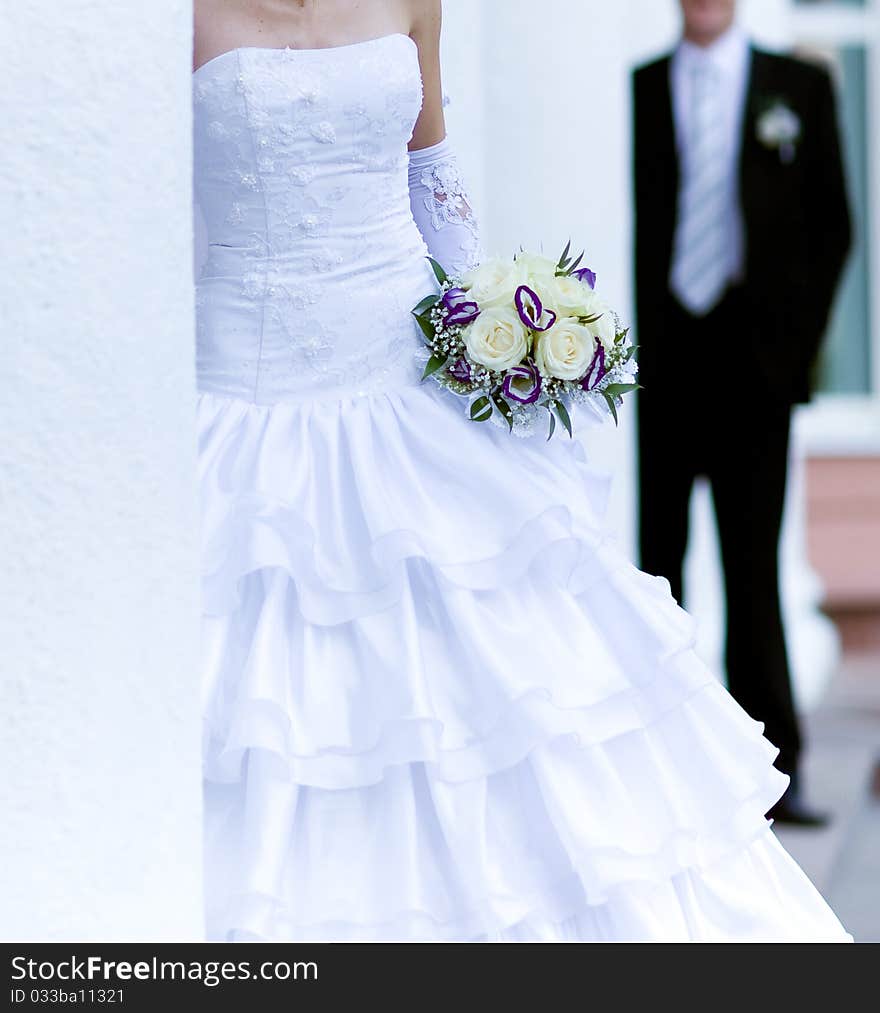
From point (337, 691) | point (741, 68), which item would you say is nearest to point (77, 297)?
point (337, 691)

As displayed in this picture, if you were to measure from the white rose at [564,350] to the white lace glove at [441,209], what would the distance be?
10.9 inches

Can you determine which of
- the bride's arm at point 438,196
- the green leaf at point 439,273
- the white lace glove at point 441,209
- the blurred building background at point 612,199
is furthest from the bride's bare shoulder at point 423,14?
the blurred building background at point 612,199

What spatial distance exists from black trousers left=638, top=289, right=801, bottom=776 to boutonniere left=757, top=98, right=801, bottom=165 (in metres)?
0.43

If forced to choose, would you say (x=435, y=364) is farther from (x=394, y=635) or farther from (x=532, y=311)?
(x=394, y=635)

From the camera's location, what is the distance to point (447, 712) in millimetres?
2264

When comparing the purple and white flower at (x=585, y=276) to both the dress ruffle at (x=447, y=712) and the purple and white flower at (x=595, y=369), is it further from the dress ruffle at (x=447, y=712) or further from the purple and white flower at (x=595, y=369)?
the dress ruffle at (x=447, y=712)

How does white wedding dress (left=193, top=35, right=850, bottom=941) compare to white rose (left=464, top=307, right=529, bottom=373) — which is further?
white rose (left=464, top=307, right=529, bottom=373)

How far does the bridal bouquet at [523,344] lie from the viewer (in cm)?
248

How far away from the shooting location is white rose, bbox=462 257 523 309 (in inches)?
98.9

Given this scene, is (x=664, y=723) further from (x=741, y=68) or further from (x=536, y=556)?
(x=741, y=68)

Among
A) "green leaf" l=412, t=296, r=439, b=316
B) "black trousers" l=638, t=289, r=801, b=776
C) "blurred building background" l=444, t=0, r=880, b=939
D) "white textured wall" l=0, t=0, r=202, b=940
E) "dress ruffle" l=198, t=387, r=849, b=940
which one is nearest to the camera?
"white textured wall" l=0, t=0, r=202, b=940

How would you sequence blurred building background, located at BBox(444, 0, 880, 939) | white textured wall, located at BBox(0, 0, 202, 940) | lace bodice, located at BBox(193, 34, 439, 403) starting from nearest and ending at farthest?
white textured wall, located at BBox(0, 0, 202, 940), lace bodice, located at BBox(193, 34, 439, 403), blurred building background, located at BBox(444, 0, 880, 939)

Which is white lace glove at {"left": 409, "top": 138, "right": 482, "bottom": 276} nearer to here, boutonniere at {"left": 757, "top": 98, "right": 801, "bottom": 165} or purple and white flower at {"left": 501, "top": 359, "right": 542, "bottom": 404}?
purple and white flower at {"left": 501, "top": 359, "right": 542, "bottom": 404}

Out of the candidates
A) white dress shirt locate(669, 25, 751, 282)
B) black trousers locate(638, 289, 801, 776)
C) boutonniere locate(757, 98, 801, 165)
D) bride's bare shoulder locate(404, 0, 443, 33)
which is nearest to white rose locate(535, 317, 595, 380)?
bride's bare shoulder locate(404, 0, 443, 33)
